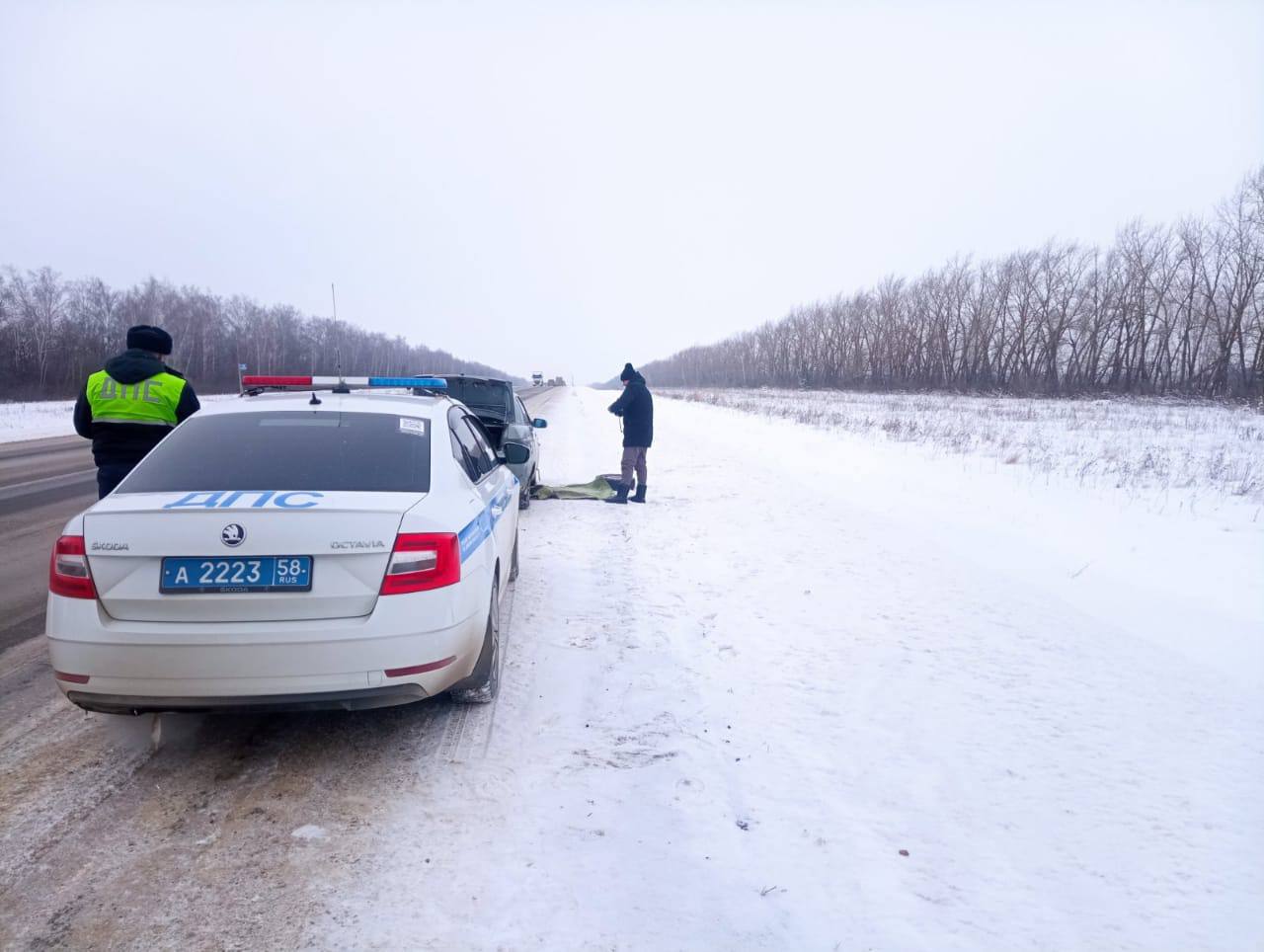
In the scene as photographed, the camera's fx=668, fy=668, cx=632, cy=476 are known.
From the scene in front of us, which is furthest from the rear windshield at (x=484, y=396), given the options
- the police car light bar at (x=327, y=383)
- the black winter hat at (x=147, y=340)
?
the black winter hat at (x=147, y=340)

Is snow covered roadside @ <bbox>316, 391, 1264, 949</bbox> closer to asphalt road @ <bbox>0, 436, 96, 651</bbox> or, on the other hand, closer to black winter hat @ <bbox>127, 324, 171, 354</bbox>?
black winter hat @ <bbox>127, 324, 171, 354</bbox>

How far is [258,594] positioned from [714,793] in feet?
6.94

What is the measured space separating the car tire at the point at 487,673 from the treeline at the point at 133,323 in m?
27.9

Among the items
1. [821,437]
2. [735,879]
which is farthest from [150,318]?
[735,879]

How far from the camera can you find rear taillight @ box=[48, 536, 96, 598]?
8.94 feet

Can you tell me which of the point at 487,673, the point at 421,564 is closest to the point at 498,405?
the point at 487,673

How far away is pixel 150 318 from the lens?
6550 centimetres

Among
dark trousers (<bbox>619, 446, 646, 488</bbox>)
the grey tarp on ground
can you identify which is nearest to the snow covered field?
dark trousers (<bbox>619, 446, 646, 488</bbox>)

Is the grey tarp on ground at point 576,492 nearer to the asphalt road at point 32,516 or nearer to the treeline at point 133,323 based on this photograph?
the asphalt road at point 32,516

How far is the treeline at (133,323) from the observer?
161 ft

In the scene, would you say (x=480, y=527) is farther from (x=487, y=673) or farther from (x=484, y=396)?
(x=484, y=396)

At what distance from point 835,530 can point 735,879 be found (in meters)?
5.94

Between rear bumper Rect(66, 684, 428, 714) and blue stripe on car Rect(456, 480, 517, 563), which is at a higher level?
blue stripe on car Rect(456, 480, 517, 563)

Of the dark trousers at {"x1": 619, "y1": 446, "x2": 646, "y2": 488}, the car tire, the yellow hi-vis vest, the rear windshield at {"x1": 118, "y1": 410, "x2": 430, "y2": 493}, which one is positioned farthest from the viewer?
the dark trousers at {"x1": 619, "y1": 446, "x2": 646, "y2": 488}
